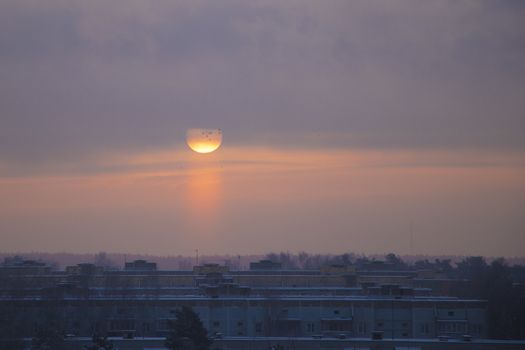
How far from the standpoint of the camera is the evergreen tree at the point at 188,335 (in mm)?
26203

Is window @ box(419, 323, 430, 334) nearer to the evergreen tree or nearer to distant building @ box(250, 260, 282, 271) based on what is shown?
the evergreen tree

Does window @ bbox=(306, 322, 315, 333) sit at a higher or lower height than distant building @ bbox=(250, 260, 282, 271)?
lower

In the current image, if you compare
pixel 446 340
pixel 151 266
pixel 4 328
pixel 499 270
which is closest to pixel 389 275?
pixel 499 270

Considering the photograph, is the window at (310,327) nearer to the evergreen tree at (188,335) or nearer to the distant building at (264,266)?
the evergreen tree at (188,335)

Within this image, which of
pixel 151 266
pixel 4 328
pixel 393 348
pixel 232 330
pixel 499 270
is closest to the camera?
pixel 4 328

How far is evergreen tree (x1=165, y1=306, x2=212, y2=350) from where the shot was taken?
1032 inches

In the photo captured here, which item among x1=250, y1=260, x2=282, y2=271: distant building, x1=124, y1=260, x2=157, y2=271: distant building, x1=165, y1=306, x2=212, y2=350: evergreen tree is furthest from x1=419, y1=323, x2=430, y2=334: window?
x1=124, y1=260, x2=157, y2=271: distant building

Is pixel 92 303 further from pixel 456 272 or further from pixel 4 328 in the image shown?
pixel 456 272

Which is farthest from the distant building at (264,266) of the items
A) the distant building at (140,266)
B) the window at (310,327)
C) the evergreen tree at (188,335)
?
the evergreen tree at (188,335)

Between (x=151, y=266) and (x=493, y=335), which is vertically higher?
(x=151, y=266)

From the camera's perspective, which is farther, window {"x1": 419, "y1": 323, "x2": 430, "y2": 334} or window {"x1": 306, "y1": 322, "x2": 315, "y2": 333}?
window {"x1": 306, "y1": 322, "x2": 315, "y2": 333}

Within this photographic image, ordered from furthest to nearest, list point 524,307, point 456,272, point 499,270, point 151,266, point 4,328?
point 456,272 < point 499,270 < point 151,266 < point 524,307 < point 4,328

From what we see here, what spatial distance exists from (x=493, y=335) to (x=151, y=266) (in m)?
29.0

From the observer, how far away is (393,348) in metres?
29.9
